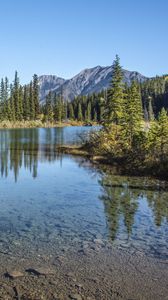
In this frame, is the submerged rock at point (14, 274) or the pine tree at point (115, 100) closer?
the submerged rock at point (14, 274)

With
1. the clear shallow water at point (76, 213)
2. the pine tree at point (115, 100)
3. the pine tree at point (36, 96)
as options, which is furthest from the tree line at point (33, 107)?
the clear shallow water at point (76, 213)

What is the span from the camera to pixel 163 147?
1168 inches

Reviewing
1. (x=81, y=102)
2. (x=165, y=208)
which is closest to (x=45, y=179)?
(x=165, y=208)

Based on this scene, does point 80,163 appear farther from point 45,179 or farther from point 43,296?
point 43,296

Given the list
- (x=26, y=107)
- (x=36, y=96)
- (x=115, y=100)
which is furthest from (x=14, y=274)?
(x=36, y=96)

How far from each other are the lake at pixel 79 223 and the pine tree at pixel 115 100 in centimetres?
2175

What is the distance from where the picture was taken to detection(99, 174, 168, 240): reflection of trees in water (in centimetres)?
1565

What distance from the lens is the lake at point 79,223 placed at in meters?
11.2

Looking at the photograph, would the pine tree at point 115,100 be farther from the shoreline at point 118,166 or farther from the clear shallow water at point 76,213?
the clear shallow water at point 76,213

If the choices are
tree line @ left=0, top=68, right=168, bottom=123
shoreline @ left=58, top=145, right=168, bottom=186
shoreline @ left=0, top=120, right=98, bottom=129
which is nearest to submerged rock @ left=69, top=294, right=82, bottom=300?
shoreline @ left=58, top=145, right=168, bottom=186

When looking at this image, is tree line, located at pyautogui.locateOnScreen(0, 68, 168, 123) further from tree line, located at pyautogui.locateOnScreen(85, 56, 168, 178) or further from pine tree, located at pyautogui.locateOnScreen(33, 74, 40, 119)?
tree line, located at pyautogui.locateOnScreen(85, 56, 168, 178)

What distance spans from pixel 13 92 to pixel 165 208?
12828cm

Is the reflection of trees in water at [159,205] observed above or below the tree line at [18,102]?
below

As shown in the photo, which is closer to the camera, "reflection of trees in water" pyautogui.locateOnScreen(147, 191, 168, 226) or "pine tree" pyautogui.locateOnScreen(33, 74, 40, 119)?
"reflection of trees in water" pyautogui.locateOnScreen(147, 191, 168, 226)
